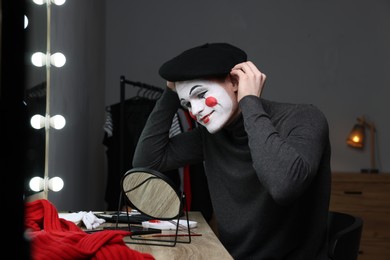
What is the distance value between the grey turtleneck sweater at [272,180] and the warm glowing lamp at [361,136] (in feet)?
8.69

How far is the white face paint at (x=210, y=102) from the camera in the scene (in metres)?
1.28

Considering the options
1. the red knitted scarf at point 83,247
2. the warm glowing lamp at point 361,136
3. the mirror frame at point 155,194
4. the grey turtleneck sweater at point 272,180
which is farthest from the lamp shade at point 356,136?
the red knitted scarf at point 83,247

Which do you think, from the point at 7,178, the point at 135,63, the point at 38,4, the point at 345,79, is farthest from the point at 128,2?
the point at 7,178

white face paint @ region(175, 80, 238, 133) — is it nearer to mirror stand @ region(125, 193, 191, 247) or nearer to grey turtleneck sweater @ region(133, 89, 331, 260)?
grey turtleneck sweater @ region(133, 89, 331, 260)

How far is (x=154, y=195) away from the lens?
114 centimetres

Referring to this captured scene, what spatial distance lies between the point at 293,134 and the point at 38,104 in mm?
711

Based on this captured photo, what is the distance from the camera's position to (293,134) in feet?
3.94

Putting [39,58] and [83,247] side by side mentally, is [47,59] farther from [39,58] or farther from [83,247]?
[83,247]

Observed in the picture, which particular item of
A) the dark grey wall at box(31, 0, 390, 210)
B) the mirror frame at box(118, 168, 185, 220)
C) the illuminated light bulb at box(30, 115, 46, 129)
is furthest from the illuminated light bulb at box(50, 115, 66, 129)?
the dark grey wall at box(31, 0, 390, 210)

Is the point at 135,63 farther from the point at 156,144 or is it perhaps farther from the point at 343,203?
the point at 156,144

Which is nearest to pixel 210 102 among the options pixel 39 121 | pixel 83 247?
pixel 39 121

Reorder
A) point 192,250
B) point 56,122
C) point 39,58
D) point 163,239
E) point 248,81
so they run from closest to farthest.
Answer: point 192,250 < point 163,239 < point 248,81 < point 39,58 < point 56,122

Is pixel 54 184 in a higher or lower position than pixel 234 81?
lower

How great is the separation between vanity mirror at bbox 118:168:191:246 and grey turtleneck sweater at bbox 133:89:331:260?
198mm
